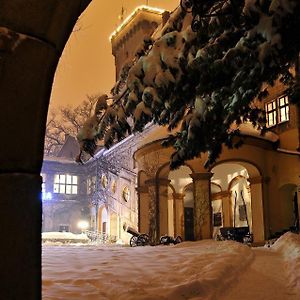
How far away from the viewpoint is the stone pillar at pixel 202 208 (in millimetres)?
16984

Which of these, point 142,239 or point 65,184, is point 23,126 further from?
point 65,184

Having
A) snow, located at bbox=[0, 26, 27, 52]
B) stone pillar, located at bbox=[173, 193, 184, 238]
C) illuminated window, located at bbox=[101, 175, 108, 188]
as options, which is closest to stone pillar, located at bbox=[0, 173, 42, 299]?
snow, located at bbox=[0, 26, 27, 52]

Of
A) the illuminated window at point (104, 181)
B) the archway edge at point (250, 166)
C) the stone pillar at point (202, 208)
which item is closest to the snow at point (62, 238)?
the illuminated window at point (104, 181)

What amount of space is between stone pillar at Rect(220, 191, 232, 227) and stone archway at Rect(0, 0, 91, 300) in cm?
2220

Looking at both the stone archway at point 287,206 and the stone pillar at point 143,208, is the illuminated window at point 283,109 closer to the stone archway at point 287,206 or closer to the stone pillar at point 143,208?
the stone archway at point 287,206

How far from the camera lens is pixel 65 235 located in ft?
103

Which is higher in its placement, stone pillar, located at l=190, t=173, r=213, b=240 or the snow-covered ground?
stone pillar, located at l=190, t=173, r=213, b=240

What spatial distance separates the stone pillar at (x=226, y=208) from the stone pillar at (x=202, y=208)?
277 inches

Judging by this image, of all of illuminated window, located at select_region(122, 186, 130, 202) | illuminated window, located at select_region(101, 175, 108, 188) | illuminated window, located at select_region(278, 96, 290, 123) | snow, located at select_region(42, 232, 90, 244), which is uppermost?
illuminated window, located at select_region(278, 96, 290, 123)

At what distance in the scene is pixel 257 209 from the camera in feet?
60.1

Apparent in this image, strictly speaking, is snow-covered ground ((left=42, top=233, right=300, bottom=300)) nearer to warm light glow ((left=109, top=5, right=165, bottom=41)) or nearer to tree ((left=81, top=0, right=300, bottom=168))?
tree ((left=81, top=0, right=300, bottom=168))

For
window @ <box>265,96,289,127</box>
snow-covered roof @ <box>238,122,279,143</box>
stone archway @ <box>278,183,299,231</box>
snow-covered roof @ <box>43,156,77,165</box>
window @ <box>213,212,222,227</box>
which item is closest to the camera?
snow-covered roof @ <box>238,122,279,143</box>

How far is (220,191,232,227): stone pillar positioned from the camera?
Result: 2383 centimetres

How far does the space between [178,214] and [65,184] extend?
1867cm
